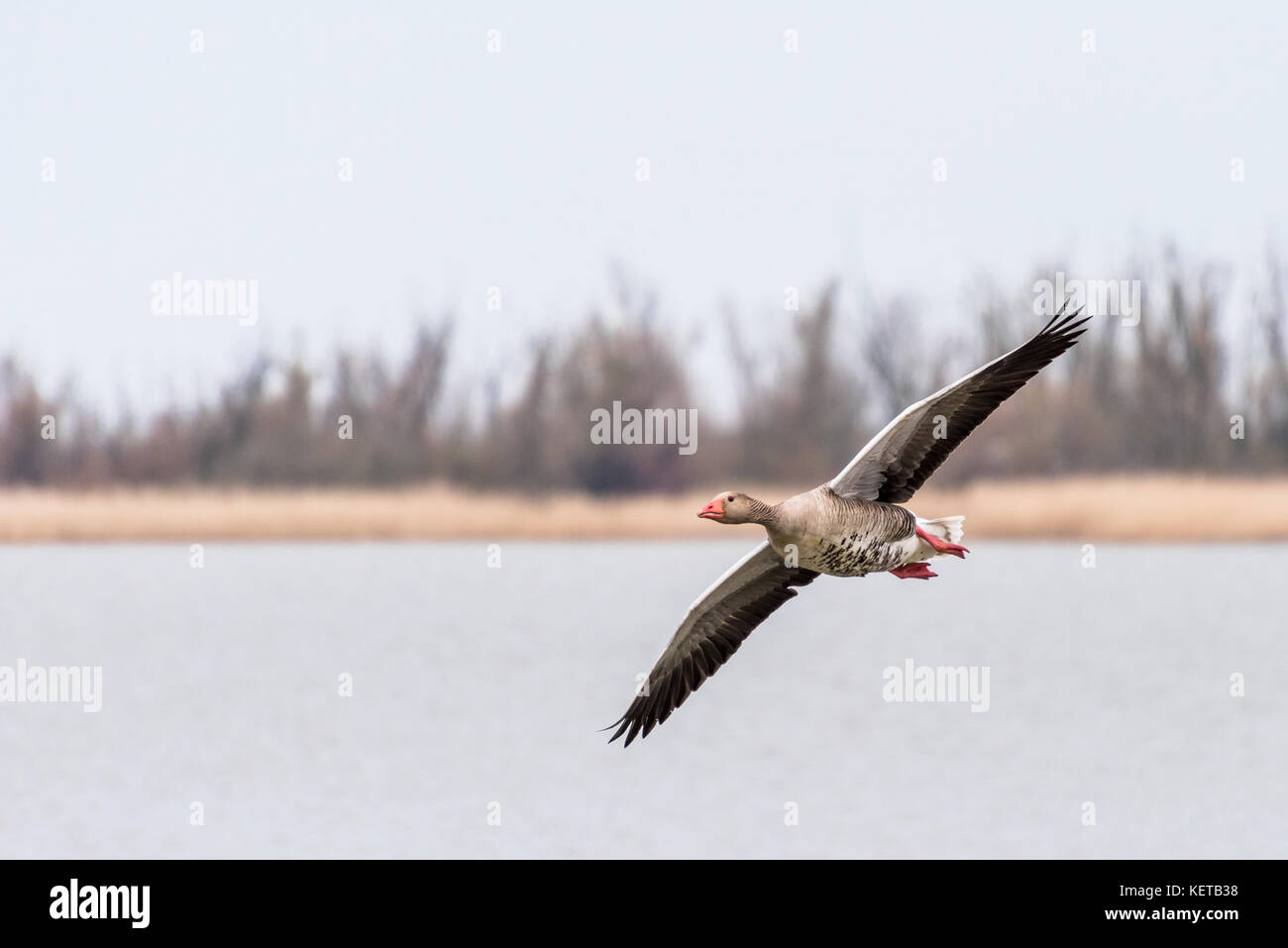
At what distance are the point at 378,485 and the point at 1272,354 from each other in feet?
71.1

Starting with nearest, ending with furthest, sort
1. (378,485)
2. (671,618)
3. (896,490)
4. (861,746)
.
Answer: (896,490)
(861,746)
(671,618)
(378,485)

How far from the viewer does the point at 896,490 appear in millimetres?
9625

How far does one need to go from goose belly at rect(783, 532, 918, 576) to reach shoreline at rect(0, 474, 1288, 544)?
15165 millimetres

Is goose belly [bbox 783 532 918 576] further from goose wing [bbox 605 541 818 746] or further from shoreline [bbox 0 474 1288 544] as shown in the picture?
shoreline [bbox 0 474 1288 544]

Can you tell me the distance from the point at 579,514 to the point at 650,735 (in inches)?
254

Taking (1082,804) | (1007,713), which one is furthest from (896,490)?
(1007,713)

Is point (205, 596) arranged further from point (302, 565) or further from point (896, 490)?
point (896, 490)

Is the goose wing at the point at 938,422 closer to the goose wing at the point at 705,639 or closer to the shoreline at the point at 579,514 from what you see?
the goose wing at the point at 705,639

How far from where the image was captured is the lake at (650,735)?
59.0 feet

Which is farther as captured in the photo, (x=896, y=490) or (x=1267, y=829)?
(x=1267, y=829)

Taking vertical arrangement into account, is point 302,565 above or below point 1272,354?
below

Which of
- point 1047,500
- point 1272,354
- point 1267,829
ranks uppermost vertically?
point 1272,354

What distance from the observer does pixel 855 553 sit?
9.13 metres

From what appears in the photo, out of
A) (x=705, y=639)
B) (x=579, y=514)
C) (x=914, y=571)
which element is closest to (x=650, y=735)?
(x=579, y=514)
